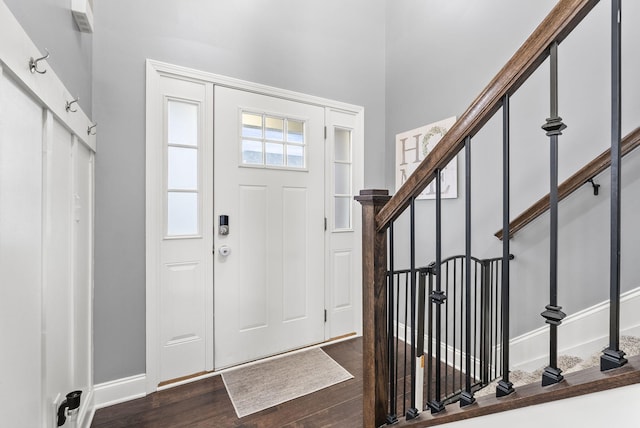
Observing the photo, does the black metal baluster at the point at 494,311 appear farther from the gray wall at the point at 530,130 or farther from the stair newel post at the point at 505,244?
the stair newel post at the point at 505,244

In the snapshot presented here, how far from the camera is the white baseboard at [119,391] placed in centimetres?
192

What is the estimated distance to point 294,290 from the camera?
2684mm

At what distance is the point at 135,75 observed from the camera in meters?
2.04

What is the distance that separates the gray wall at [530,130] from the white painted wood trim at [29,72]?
241cm

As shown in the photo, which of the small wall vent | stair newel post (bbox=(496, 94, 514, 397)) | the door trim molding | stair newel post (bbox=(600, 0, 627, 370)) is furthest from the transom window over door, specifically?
stair newel post (bbox=(600, 0, 627, 370))

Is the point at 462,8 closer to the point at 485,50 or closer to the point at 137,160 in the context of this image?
the point at 485,50

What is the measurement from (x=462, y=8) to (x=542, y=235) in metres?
1.80

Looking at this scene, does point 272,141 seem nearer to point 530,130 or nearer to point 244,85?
point 244,85

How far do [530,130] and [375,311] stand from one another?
1.64 m

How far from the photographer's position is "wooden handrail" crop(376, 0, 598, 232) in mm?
682

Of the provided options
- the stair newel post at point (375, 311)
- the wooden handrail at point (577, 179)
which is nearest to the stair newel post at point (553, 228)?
the stair newel post at point (375, 311)

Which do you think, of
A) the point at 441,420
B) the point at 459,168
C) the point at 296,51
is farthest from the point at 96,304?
the point at 459,168

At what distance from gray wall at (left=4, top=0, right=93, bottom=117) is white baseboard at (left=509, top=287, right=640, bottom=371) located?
2.77m

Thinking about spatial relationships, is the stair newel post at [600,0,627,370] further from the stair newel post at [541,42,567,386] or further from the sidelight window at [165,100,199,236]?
the sidelight window at [165,100,199,236]
